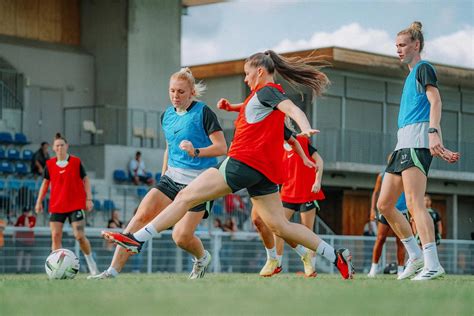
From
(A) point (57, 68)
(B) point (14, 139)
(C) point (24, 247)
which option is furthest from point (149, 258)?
(A) point (57, 68)

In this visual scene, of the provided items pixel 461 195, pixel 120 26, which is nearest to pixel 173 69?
pixel 120 26

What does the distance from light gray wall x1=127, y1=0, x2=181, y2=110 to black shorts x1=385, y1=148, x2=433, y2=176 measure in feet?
82.2

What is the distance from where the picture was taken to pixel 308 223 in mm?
15578

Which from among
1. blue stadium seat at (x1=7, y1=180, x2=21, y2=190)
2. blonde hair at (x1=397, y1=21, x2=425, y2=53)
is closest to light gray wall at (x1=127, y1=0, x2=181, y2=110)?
blue stadium seat at (x1=7, y1=180, x2=21, y2=190)

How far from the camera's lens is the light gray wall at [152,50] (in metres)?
35.7

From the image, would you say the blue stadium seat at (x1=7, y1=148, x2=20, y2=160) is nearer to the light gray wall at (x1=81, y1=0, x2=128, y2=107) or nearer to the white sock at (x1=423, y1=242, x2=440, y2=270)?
the light gray wall at (x1=81, y1=0, x2=128, y2=107)

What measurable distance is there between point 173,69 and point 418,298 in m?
29.6

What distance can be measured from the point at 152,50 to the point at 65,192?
2038cm

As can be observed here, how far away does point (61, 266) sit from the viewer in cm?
1193

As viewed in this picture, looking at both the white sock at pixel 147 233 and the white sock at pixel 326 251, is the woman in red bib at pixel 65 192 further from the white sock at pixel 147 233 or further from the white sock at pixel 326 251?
the white sock at pixel 326 251

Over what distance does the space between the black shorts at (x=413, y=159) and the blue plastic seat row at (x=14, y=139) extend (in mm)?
20066

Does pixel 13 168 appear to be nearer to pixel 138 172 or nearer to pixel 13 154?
pixel 13 154

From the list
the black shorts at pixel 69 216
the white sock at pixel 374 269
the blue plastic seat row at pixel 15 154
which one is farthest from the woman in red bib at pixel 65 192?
the blue plastic seat row at pixel 15 154

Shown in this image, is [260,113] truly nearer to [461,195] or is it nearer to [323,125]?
[323,125]
